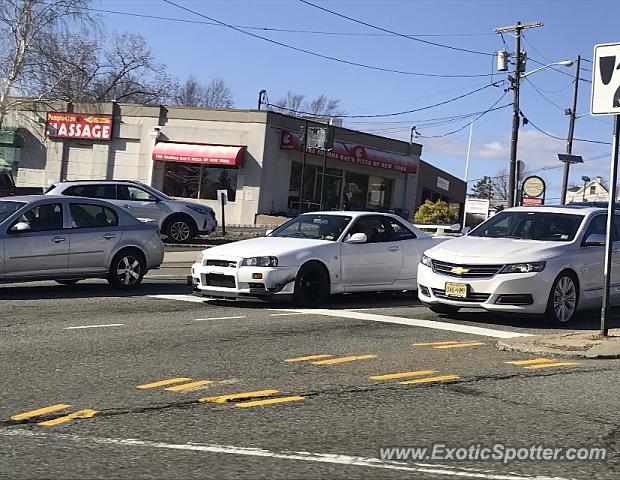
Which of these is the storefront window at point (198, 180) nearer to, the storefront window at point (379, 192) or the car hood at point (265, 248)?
the storefront window at point (379, 192)

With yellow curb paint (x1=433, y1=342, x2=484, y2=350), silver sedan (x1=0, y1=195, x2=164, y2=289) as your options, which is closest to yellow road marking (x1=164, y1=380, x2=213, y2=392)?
yellow curb paint (x1=433, y1=342, x2=484, y2=350)

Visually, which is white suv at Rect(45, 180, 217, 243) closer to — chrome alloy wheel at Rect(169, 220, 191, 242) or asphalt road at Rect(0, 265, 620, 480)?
chrome alloy wheel at Rect(169, 220, 191, 242)

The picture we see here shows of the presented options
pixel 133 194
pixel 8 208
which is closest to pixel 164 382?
pixel 8 208

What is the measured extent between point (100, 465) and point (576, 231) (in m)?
8.17

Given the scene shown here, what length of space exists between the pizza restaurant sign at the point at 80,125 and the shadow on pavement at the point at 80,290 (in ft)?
84.3

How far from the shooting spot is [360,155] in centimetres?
4097

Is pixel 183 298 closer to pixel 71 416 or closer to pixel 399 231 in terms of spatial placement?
pixel 399 231

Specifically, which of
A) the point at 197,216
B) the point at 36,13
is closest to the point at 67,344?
the point at 197,216

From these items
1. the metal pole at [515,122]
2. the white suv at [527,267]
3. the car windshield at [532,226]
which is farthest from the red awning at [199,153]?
the white suv at [527,267]

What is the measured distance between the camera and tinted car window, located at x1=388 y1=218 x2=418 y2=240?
43.7ft

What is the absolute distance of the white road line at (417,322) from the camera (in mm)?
10023

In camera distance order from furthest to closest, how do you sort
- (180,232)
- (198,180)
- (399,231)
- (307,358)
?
(198,180) < (180,232) < (399,231) < (307,358)

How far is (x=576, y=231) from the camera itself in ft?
37.0

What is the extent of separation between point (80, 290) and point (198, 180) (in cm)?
2558
